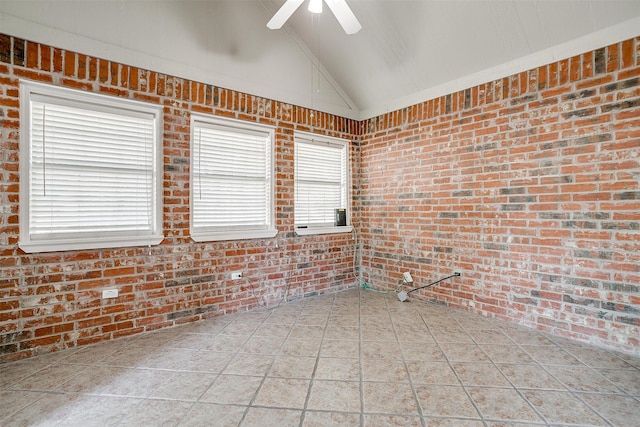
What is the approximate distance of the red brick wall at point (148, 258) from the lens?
237 centimetres

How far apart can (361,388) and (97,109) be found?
319cm

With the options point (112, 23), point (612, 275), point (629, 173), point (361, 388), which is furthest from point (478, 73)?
point (112, 23)

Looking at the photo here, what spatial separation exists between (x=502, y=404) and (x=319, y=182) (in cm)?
323

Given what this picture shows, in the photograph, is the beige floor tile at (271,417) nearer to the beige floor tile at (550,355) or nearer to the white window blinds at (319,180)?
the beige floor tile at (550,355)

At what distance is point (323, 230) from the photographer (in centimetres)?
430

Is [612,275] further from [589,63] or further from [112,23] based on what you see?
[112,23]

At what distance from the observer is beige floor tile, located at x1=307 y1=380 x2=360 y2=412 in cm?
181

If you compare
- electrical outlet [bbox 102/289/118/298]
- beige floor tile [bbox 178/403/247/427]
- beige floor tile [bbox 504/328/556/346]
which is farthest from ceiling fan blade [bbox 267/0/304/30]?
beige floor tile [bbox 504/328/556/346]

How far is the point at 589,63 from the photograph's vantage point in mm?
2664

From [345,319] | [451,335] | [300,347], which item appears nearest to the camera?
[300,347]

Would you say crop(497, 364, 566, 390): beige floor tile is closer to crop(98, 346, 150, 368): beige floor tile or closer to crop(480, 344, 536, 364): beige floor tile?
crop(480, 344, 536, 364): beige floor tile

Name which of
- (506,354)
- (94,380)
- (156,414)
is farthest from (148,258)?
(506,354)

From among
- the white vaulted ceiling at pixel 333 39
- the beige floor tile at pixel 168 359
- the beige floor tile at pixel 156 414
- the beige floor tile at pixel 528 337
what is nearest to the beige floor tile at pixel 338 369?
the beige floor tile at pixel 156 414

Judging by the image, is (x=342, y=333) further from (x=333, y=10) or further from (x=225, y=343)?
(x=333, y=10)
